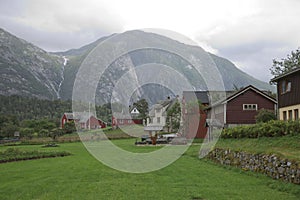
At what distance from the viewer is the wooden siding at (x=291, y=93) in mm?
27664

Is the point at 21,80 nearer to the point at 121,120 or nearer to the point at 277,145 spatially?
the point at 121,120

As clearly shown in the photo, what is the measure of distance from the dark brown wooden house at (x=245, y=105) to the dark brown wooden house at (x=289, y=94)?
9.86 meters

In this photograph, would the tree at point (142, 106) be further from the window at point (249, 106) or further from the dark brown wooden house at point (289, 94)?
the dark brown wooden house at point (289, 94)

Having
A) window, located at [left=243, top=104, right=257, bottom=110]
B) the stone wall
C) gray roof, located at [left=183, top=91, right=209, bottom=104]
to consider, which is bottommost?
the stone wall

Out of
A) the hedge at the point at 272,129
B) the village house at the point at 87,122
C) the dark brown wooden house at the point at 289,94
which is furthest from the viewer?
the village house at the point at 87,122

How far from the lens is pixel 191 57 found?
26812mm

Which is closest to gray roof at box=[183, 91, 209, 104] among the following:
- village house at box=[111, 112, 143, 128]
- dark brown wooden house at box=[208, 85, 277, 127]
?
dark brown wooden house at box=[208, 85, 277, 127]

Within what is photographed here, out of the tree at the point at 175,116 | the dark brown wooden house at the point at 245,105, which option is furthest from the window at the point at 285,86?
the tree at the point at 175,116

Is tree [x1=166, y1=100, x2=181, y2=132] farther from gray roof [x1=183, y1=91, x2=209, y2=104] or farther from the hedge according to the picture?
the hedge

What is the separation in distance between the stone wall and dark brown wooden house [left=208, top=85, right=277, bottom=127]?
23.6 metres

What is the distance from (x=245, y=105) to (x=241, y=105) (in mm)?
468

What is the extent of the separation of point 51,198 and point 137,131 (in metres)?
49.6

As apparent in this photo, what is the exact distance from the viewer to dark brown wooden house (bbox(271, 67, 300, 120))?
27766 mm

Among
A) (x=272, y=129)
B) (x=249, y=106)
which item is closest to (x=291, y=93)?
(x=249, y=106)
